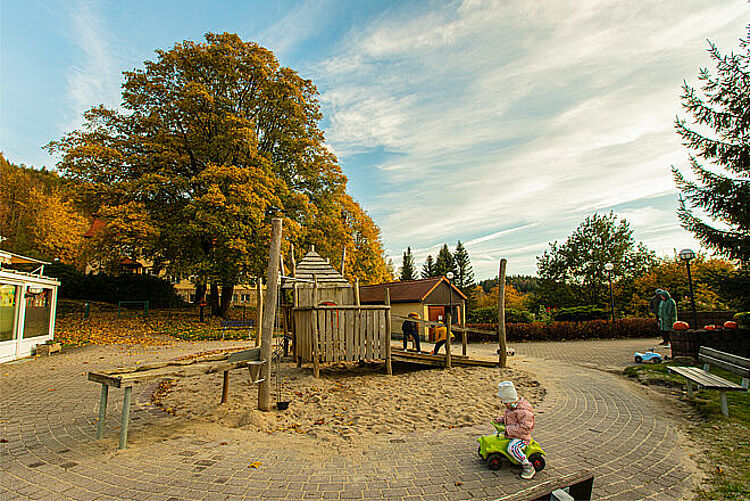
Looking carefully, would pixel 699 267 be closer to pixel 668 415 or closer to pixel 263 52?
pixel 668 415

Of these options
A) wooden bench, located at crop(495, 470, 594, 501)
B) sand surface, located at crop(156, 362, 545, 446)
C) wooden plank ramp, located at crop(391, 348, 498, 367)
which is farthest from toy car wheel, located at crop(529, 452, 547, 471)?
wooden plank ramp, located at crop(391, 348, 498, 367)

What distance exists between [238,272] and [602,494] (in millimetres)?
19439

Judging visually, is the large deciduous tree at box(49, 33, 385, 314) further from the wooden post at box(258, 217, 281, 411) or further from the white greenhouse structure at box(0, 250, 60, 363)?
the wooden post at box(258, 217, 281, 411)

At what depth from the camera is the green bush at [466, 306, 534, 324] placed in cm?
2377

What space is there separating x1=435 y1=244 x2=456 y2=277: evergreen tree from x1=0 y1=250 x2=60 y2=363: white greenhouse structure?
4873 cm

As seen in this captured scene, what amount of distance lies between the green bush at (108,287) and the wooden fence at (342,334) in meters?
27.5

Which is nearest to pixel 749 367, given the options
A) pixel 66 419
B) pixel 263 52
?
pixel 66 419

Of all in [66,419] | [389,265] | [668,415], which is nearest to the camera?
[66,419]

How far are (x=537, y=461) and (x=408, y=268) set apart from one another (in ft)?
189

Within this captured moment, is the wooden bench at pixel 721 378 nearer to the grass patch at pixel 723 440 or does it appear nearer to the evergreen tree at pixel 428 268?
the grass patch at pixel 723 440

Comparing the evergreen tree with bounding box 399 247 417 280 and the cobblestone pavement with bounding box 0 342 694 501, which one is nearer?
the cobblestone pavement with bounding box 0 342 694 501

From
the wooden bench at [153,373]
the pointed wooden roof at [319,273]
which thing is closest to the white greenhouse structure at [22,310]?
the pointed wooden roof at [319,273]

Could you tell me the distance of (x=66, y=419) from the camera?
595cm

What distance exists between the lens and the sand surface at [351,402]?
5.82 m
